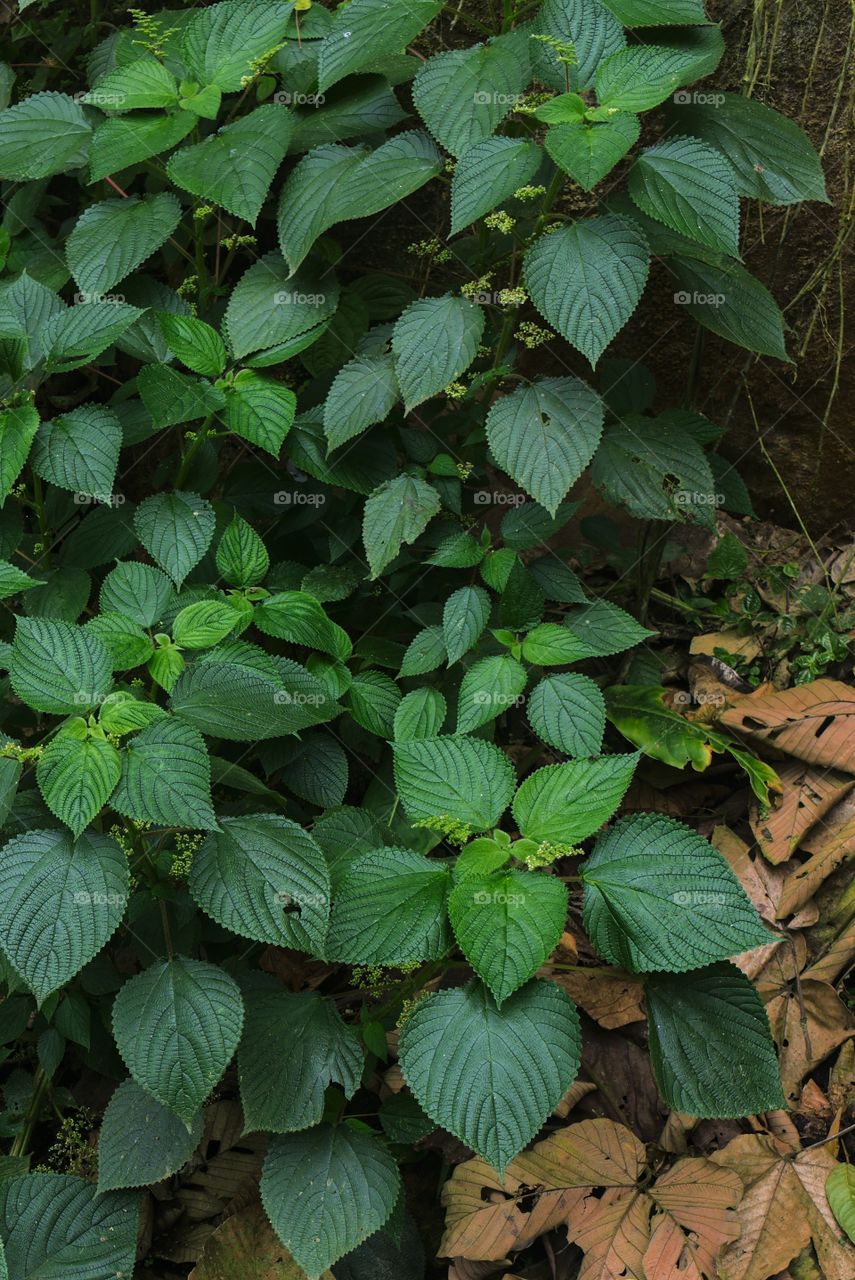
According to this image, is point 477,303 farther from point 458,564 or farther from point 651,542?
point 651,542

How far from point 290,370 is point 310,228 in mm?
536

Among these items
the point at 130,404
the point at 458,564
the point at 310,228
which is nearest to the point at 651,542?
the point at 458,564

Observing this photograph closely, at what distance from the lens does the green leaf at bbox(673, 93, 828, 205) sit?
7.25ft

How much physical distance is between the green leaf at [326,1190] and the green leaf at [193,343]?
1.44 meters

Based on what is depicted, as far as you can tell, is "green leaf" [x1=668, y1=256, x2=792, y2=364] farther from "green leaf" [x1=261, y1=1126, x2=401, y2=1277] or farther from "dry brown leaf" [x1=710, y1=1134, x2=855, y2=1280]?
"green leaf" [x1=261, y1=1126, x2=401, y2=1277]

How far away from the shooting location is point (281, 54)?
8.05 feet

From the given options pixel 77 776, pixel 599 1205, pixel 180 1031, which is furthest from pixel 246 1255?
pixel 77 776

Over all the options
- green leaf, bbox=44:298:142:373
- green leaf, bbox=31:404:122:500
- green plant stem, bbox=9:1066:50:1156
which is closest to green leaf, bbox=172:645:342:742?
green leaf, bbox=31:404:122:500

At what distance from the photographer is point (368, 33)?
7.06ft

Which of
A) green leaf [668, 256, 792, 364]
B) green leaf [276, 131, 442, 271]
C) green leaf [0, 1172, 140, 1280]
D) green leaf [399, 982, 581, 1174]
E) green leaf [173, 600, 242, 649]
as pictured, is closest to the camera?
green leaf [399, 982, 581, 1174]

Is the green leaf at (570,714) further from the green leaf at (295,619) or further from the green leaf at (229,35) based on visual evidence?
the green leaf at (229,35)

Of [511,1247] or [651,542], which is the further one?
[651,542]

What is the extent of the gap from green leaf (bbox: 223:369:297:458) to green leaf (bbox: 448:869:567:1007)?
3.17 ft

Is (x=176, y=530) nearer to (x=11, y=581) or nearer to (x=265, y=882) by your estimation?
(x=11, y=581)
